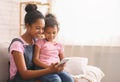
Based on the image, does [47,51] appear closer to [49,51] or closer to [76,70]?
[49,51]

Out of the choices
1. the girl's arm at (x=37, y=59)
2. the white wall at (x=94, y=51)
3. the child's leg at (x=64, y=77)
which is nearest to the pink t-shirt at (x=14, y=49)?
the girl's arm at (x=37, y=59)

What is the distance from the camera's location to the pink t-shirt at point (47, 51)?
A: 79.5 inches

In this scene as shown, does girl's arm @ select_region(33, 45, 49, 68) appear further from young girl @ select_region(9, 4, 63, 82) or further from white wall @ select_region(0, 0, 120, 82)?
white wall @ select_region(0, 0, 120, 82)

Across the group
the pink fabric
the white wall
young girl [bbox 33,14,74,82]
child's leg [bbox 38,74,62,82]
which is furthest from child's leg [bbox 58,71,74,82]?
the white wall

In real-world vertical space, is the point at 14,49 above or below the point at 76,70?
above

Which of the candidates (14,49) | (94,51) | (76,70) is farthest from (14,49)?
(94,51)

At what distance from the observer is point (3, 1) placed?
3.15 m

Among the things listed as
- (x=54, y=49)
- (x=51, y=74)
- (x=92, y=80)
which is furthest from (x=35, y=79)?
(x=92, y=80)

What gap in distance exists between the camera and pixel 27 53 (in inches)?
74.3

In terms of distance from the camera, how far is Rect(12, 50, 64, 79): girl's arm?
1758mm

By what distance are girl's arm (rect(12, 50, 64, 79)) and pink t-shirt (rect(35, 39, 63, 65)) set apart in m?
0.21

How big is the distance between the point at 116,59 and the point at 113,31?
1.23ft

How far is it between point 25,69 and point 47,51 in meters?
0.34

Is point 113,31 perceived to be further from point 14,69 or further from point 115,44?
point 14,69
